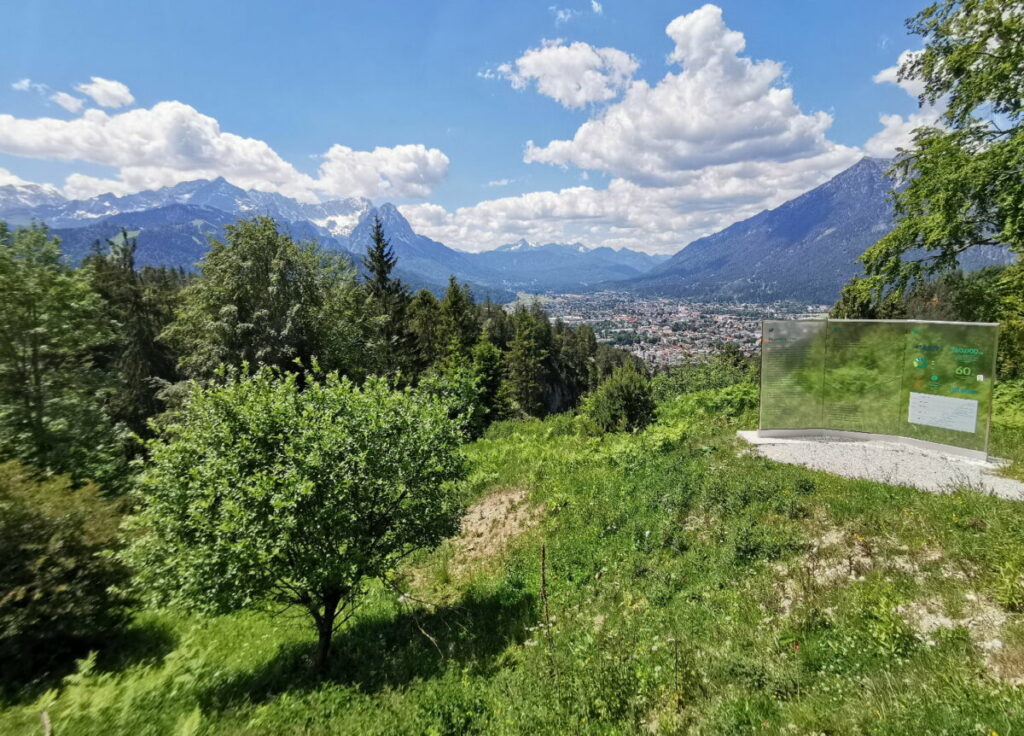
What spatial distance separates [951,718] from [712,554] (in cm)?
495

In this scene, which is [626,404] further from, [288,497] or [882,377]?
[288,497]

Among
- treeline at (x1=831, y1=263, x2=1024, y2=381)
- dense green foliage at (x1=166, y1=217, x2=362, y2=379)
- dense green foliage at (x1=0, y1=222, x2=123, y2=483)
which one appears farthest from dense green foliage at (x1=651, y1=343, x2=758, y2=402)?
dense green foliage at (x1=0, y1=222, x2=123, y2=483)

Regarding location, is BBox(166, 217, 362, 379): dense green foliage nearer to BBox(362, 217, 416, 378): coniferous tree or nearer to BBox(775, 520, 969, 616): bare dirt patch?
BBox(362, 217, 416, 378): coniferous tree

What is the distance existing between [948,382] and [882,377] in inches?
→ 57.6

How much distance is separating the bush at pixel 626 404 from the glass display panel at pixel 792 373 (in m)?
7.80

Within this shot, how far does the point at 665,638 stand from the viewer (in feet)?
23.3

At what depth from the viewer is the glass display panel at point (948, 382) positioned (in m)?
11.5

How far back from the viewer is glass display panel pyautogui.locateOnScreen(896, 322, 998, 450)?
11516 mm

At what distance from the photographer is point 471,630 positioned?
9312 mm

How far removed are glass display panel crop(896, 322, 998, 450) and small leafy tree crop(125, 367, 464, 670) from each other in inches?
492

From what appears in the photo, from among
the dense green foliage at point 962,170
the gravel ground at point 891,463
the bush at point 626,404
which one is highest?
the dense green foliage at point 962,170

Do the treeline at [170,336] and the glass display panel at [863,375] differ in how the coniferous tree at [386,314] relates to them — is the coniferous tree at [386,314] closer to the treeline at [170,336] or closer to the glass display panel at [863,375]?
the treeline at [170,336]

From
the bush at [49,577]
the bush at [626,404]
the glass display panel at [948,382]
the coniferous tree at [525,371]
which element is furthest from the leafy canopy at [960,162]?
the coniferous tree at [525,371]

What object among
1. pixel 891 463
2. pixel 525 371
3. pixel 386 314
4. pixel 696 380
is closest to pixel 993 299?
pixel 891 463
